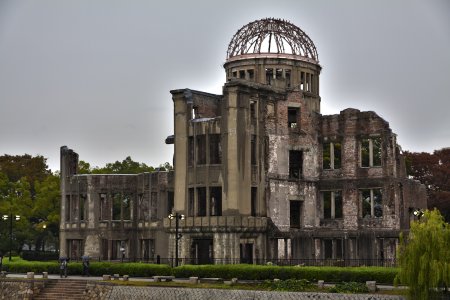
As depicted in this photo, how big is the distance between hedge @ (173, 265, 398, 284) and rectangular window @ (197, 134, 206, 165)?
32.1 ft

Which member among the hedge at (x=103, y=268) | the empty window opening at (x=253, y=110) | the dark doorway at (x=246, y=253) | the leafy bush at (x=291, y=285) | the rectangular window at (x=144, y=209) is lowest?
the leafy bush at (x=291, y=285)

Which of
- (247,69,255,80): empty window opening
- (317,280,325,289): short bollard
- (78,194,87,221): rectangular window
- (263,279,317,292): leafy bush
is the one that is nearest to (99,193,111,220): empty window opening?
(78,194,87,221): rectangular window

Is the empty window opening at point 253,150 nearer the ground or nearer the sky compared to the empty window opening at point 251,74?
nearer the ground

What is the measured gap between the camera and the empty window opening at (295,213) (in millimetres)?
59969

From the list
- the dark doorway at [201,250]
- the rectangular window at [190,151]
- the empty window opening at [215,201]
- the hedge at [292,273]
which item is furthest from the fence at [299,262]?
the rectangular window at [190,151]

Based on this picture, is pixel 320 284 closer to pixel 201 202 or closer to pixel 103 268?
pixel 103 268

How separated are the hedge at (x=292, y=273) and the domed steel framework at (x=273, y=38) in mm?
22043

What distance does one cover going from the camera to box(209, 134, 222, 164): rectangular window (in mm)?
55781

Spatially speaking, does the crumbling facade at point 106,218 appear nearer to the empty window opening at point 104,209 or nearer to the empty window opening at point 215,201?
the empty window opening at point 104,209

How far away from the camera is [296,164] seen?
6103 centimetres

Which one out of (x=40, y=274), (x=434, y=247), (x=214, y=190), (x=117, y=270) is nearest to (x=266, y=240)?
(x=214, y=190)

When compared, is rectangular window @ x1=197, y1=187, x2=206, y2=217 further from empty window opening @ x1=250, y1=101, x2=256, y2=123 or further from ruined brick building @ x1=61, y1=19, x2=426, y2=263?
empty window opening @ x1=250, y1=101, x2=256, y2=123

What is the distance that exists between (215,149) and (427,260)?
24.3m

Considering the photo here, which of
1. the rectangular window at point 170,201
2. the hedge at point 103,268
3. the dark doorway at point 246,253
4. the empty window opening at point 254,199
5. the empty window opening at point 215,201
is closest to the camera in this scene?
the hedge at point 103,268
